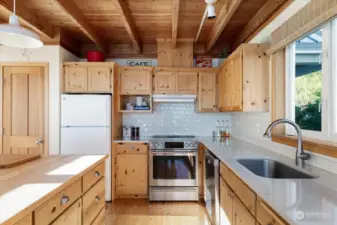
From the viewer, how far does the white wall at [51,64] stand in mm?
3723

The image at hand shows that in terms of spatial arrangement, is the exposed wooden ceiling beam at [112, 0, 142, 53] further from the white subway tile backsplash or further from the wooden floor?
the wooden floor

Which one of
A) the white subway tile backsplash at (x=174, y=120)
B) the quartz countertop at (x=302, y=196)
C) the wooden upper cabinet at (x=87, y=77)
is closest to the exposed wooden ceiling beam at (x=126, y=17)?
the wooden upper cabinet at (x=87, y=77)

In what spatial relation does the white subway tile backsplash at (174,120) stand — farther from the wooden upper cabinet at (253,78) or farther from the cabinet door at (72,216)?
the cabinet door at (72,216)

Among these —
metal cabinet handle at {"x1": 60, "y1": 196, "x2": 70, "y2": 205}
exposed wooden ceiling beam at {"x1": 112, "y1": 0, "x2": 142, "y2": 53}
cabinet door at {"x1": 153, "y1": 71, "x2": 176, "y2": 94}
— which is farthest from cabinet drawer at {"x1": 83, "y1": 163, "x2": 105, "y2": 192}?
cabinet door at {"x1": 153, "y1": 71, "x2": 176, "y2": 94}

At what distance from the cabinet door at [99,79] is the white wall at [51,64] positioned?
0.45 metres

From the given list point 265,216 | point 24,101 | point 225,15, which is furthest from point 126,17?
point 265,216

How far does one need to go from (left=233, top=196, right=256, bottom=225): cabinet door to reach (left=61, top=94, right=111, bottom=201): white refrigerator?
2341 millimetres

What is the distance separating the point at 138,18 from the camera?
132 inches

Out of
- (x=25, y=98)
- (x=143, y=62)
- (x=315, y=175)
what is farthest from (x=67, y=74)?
(x=315, y=175)

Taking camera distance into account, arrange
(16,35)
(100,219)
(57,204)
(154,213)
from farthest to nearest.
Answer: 1. (154,213)
2. (100,219)
3. (16,35)
4. (57,204)

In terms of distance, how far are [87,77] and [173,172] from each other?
75.0 inches

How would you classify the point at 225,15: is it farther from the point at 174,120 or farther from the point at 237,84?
the point at 174,120

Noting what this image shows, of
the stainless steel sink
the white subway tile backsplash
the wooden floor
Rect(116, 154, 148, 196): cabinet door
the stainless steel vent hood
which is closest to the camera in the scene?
the stainless steel sink

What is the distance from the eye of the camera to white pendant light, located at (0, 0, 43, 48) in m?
1.71
